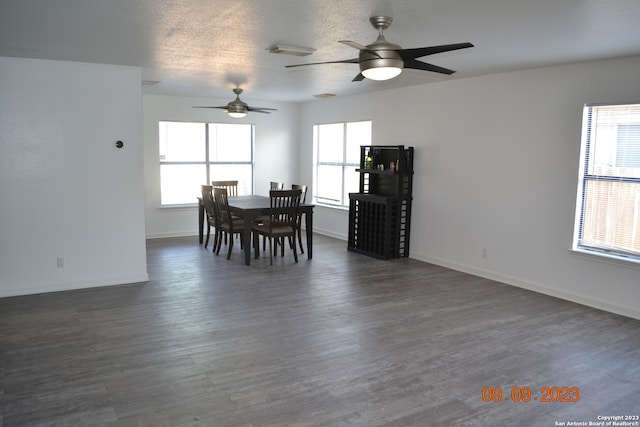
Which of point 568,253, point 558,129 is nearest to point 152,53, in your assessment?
point 558,129

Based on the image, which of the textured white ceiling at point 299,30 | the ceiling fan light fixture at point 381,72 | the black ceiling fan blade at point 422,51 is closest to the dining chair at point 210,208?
the textured white ceiling at point 299,30

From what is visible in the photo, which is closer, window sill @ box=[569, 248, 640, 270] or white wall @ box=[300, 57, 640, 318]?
window sill @ box=[569, 248, 640, 270]

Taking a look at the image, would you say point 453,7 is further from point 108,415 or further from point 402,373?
point 108,415

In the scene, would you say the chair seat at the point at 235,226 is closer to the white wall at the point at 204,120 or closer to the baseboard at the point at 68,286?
the baseboard at the point at 68,286

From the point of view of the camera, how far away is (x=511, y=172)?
5.48 metres

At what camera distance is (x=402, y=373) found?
3242 mm

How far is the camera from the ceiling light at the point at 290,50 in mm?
4145

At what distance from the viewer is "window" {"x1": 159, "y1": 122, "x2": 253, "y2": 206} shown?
8367 millimetres

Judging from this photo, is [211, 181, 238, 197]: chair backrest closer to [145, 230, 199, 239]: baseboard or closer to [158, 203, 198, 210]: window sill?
[158, 203, 198, 210]: window sill

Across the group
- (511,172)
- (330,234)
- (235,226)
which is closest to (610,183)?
→ (511,172)

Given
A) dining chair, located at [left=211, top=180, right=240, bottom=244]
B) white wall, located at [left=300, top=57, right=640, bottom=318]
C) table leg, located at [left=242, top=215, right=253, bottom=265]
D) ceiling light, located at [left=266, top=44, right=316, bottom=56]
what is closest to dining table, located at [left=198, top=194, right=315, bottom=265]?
table leg, located at [left=242, top=215, right=253, bottom=265]

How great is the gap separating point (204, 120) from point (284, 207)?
117 inches

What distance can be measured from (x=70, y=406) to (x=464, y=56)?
4.20 metres

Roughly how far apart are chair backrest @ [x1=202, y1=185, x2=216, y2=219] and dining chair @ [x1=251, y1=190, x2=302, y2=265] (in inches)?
33.6
